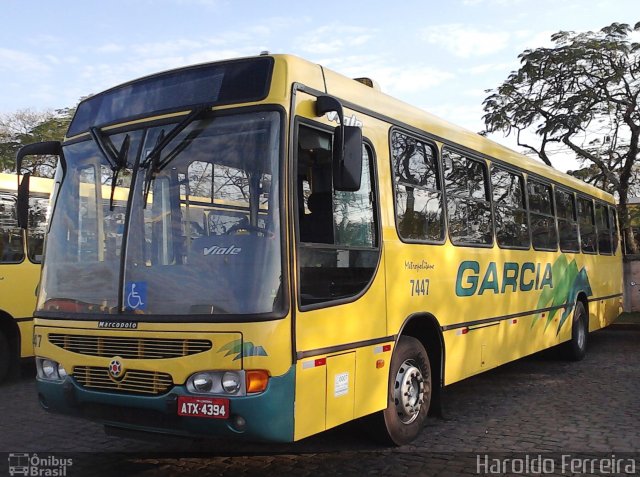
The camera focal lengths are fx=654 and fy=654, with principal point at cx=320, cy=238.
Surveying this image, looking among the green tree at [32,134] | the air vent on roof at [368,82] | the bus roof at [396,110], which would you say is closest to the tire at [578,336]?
the bus roof at [396,110]

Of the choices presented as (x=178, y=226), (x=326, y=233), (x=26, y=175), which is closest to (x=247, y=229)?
(x=178, y=226)

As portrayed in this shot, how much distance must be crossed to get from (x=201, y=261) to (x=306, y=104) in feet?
4.39

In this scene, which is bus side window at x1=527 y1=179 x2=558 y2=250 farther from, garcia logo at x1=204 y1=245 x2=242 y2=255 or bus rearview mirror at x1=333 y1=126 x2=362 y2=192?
garcia logo at x1=204 y1=245 x2=242 y2=255

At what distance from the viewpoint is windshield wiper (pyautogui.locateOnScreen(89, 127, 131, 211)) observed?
472 centimetres

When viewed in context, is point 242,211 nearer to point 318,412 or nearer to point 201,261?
point 201,261

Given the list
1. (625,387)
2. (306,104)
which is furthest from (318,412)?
(625,387)

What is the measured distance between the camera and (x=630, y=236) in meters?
23.7

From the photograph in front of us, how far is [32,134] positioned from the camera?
24312 mm

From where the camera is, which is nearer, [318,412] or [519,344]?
[318,412]

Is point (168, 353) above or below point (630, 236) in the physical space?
below

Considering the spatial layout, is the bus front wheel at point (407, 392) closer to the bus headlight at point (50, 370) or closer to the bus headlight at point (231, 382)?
the bus headlight at point (231, 382)

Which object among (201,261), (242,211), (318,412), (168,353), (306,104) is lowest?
(318,412)

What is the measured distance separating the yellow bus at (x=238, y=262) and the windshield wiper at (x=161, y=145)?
0.02 meters

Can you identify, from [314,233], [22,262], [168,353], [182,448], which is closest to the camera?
[168,353]
